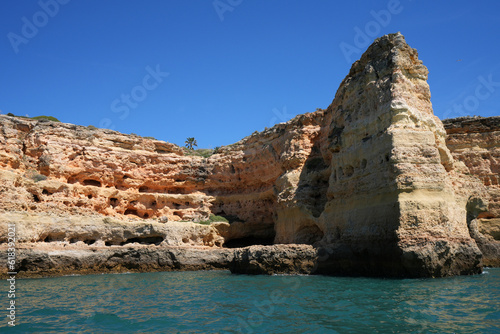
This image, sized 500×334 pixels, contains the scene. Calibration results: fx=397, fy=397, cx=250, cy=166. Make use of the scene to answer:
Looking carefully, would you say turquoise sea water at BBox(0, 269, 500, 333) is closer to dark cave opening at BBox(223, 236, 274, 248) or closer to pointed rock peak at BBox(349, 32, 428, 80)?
pointed rock peak at BBox(349, 32, 428, 80)

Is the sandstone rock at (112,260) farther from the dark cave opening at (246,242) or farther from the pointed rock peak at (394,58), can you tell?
the pointed rock peak at (394,58)

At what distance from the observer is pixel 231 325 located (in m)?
9.04

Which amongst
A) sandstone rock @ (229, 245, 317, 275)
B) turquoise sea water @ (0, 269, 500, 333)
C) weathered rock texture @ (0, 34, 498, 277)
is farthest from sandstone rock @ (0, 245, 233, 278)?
turquoise sea water @ (0, 269, 500, 333)

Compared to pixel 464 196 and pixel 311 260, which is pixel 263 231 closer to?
pixel 311 260

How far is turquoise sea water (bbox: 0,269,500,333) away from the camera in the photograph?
868 cm

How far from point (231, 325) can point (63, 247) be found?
17.8m

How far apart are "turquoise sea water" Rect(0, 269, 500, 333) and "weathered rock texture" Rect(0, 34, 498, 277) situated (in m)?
2.40

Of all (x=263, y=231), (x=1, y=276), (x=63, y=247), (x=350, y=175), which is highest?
(x=350, y=175)

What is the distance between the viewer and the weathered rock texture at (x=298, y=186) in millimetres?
16562

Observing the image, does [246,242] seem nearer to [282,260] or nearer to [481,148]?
[282,260]

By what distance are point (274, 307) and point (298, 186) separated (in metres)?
16.0

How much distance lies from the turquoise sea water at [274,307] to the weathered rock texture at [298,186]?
2399 mm

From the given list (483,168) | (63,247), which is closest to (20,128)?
(63,247)

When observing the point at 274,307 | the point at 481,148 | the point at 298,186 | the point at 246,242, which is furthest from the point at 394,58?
the point at 246,242
